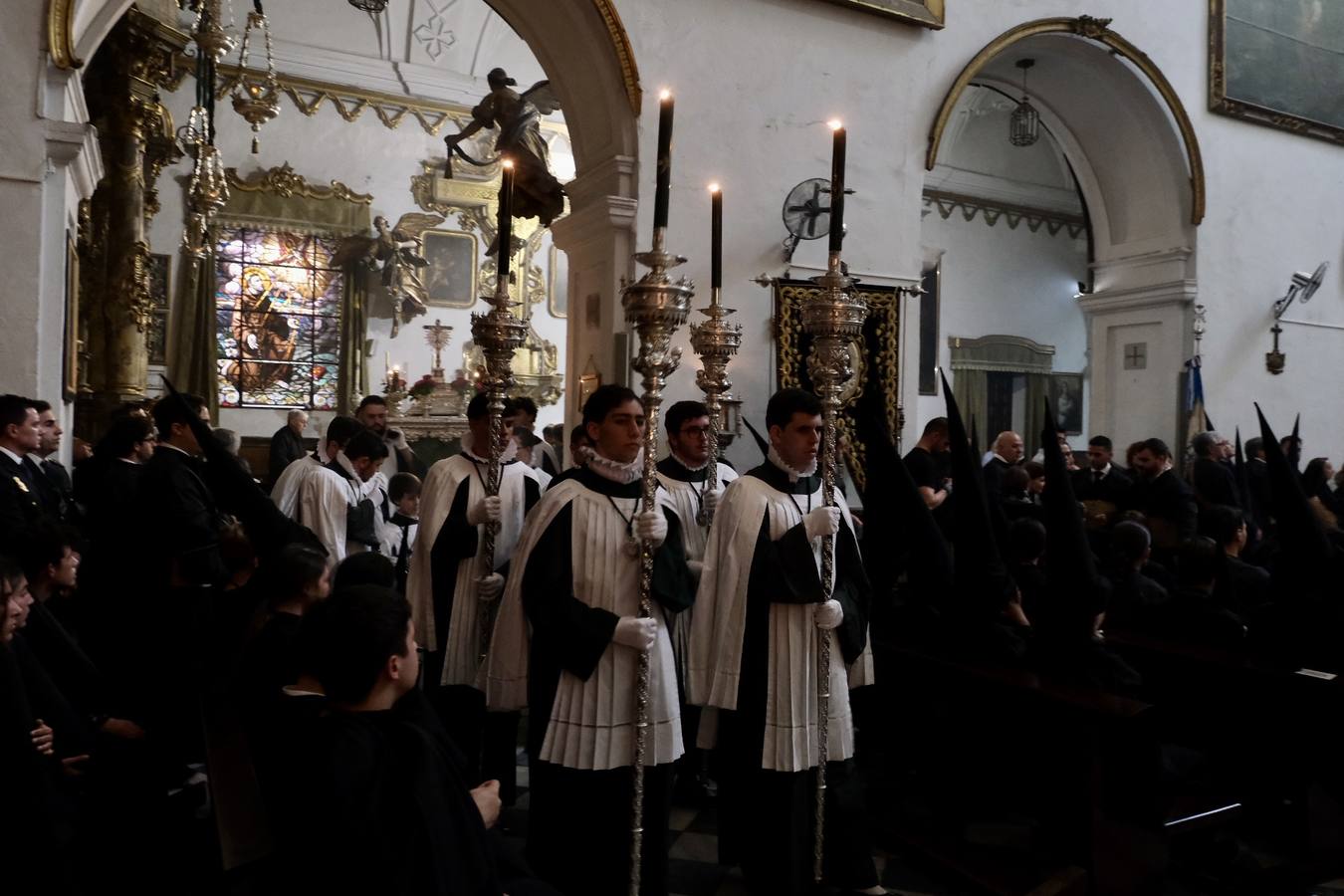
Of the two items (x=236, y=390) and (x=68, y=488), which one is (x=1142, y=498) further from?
(x=236, y=390)

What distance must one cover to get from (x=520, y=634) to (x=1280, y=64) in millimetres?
12757

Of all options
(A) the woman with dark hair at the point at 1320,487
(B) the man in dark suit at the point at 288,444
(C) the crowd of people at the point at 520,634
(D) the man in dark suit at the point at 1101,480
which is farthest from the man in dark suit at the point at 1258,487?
(B) the man in dark suit at the point at 288,444

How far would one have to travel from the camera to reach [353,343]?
1541 cm

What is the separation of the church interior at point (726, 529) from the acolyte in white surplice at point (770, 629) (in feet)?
0.07

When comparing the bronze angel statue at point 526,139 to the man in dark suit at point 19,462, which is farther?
the bronze angel statue at point 526,139

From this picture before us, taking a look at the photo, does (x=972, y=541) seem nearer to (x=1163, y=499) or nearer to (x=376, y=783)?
(x=376, y=783)

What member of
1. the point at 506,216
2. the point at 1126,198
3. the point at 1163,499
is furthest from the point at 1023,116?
the point at 506,216

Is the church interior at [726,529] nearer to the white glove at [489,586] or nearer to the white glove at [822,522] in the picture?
the white glove at [822,522]

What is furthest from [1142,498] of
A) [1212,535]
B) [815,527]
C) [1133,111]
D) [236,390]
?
[236,390]

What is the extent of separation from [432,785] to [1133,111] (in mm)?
11864

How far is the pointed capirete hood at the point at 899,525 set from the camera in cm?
422

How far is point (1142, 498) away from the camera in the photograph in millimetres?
7812

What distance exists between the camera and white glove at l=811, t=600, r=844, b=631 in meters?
3.76

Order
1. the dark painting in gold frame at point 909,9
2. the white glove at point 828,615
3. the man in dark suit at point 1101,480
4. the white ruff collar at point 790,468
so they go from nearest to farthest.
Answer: the white glove at point 828,615 → the white ruff collar at point 790,468 → the man in dark suit at point 1101,480 → the dark painting in gold frame at point 909,9
